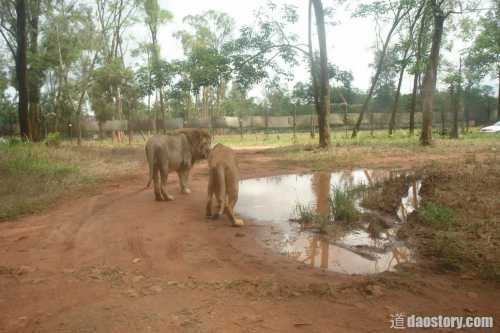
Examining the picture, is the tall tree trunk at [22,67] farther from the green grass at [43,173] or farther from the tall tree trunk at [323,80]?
the tall tree trunk at [323,80]

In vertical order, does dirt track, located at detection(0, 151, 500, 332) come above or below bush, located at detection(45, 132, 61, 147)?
below

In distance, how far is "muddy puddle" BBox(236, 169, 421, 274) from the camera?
12.1 ft

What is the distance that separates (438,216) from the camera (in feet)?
14.8

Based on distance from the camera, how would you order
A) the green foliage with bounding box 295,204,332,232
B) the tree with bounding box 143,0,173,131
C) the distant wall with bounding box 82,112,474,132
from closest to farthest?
the green foliage with bounding box 295,204,332,232
the tree with bounding box 143,0,173,131
the distant wall with bounding box 82,112,474,132

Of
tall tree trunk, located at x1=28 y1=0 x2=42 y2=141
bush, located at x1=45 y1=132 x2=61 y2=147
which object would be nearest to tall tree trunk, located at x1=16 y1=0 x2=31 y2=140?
bush, located at x1=45 y1=132 x2=61 y2=147

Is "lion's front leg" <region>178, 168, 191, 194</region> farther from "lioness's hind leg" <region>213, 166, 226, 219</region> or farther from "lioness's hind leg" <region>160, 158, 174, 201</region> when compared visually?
"lioness's hind leg" <region>213, 166, 226, 219</region>

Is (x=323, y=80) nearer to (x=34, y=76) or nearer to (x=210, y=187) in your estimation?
(x=210, y=187)

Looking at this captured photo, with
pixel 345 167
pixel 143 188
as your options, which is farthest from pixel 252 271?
pixel 345 167

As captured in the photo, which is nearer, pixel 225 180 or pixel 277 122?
pixel 225 180

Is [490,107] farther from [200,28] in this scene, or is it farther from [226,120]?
[200,28]

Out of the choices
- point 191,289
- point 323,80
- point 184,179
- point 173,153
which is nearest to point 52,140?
point 184,179

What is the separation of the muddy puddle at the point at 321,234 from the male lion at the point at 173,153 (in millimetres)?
1117

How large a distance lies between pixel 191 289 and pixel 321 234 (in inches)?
74.7

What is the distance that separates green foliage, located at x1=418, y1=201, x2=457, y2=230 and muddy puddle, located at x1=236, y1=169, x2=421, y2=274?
1.08 ft
